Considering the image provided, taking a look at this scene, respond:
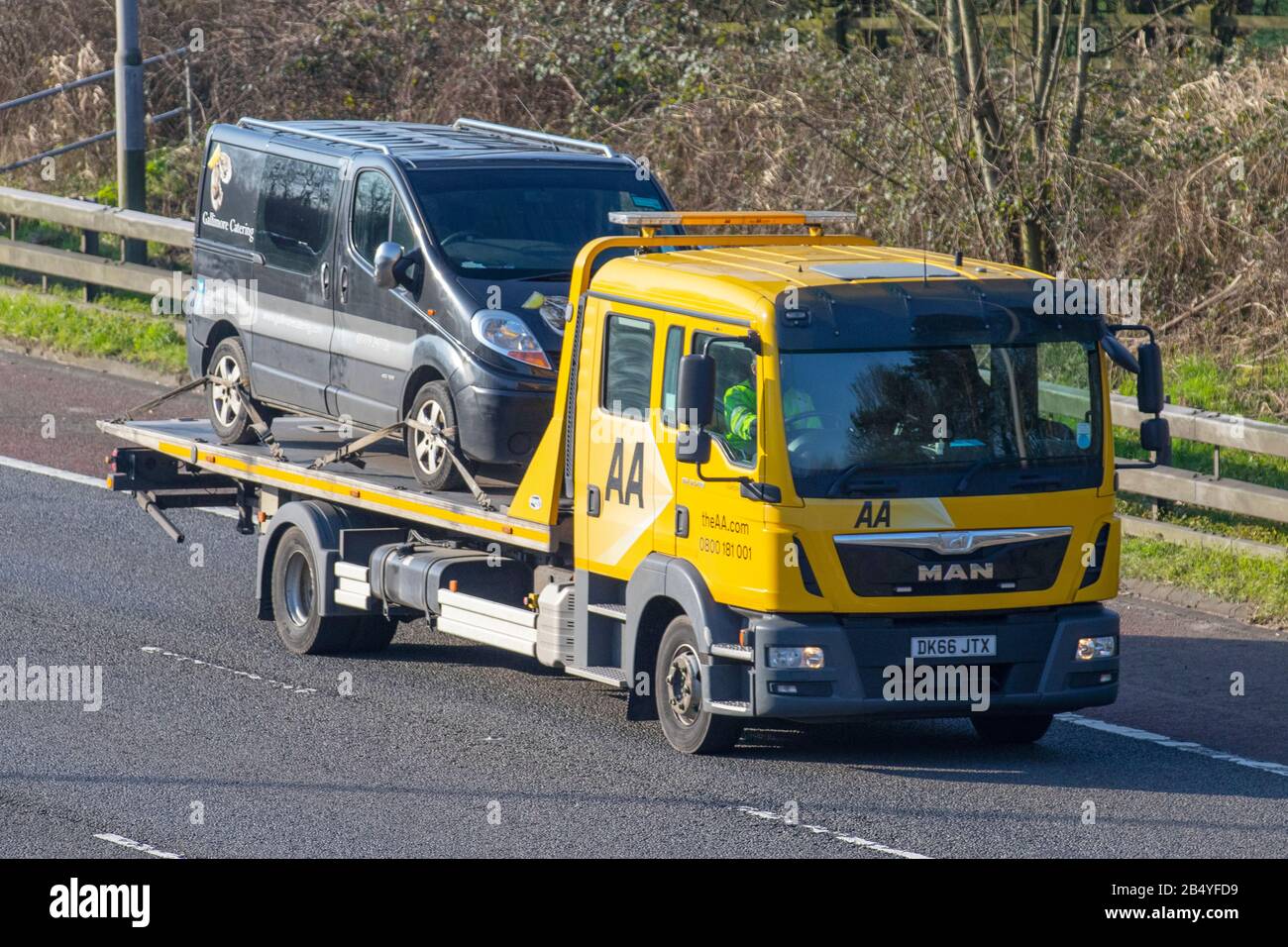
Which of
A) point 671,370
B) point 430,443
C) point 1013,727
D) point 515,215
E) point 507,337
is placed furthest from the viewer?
point 515,215

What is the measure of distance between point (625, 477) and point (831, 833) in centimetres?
218

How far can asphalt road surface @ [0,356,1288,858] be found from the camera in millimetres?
8820

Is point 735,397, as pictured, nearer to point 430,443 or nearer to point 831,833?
point 831,833

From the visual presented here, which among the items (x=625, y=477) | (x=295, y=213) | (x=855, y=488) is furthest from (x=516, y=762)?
(x=295, y=213)

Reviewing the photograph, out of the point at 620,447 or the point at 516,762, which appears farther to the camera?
the point at 620,447

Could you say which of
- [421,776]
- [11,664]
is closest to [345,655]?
[11,664]

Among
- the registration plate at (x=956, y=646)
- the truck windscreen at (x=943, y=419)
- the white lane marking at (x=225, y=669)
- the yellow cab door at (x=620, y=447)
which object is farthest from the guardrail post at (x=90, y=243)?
the registration plate at (x=956, y=646)

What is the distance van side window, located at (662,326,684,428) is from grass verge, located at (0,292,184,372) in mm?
11270

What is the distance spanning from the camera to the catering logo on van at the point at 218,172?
525 inches

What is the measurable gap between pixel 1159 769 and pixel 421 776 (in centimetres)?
344

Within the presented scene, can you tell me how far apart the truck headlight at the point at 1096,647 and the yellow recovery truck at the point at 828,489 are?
21 mm

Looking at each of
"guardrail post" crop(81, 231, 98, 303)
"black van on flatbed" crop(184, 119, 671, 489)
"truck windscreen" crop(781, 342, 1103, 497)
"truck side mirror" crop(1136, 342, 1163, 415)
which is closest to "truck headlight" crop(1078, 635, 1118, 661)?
"truck windscreen" crop(781, 342, 1103, 497)

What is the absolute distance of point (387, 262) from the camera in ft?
38.1

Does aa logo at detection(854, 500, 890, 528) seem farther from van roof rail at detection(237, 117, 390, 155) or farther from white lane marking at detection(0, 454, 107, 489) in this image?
white lane marking at detection(0, 454, 107, 489)
